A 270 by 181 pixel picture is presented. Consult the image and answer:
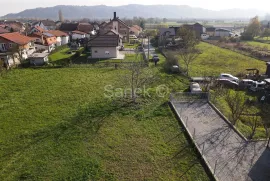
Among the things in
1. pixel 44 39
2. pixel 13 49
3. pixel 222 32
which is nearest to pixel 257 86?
pixel 13 49

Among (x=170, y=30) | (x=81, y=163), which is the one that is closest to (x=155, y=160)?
(x=81, y=163)

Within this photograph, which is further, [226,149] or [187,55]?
[187,55]

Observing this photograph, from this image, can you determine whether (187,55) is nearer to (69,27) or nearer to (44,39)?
(44,39)

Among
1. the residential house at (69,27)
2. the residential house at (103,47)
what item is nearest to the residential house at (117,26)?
the residential house at (69,27)

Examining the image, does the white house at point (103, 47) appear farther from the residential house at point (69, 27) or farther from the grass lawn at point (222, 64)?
the residential house at point (69, 27)

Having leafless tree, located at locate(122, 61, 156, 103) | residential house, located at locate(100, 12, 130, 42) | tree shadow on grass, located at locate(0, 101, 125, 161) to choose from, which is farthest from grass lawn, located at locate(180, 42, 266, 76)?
residential house, located at locate(100, 12, 130, 42)

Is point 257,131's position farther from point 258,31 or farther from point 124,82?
point 258,31

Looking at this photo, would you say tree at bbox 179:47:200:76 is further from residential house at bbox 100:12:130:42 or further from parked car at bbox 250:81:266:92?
residential house at bbox 100:12:130:42

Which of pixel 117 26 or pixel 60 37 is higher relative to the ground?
pixel 117 26
